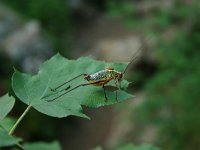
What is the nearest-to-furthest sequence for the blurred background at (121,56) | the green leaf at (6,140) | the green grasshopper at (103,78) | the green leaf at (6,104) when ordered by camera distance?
1. the green leaf at (6,140)
2. the green leaf at (6,104)
3. the green grasshopper at (103,78)
4. the blurred background at (121,56)

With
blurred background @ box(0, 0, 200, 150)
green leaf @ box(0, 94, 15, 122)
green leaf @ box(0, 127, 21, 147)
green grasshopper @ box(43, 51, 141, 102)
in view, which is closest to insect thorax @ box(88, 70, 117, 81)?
green grasshopper @ box(43, 51, 141, 102)

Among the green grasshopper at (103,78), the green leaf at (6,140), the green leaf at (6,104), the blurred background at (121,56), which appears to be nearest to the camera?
the green leaf at (6,140)

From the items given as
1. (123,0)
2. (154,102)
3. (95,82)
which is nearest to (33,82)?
(95,82)

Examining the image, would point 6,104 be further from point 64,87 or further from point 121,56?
point 121,56

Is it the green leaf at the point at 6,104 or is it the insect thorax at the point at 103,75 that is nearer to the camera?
the green leaf at the point at 6,104

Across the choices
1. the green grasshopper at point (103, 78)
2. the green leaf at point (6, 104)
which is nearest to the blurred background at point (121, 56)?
the green grasshopper at point (103, 78)

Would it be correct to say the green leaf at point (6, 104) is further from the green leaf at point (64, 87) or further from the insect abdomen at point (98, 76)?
the insect abdomen at point (98, 76)
